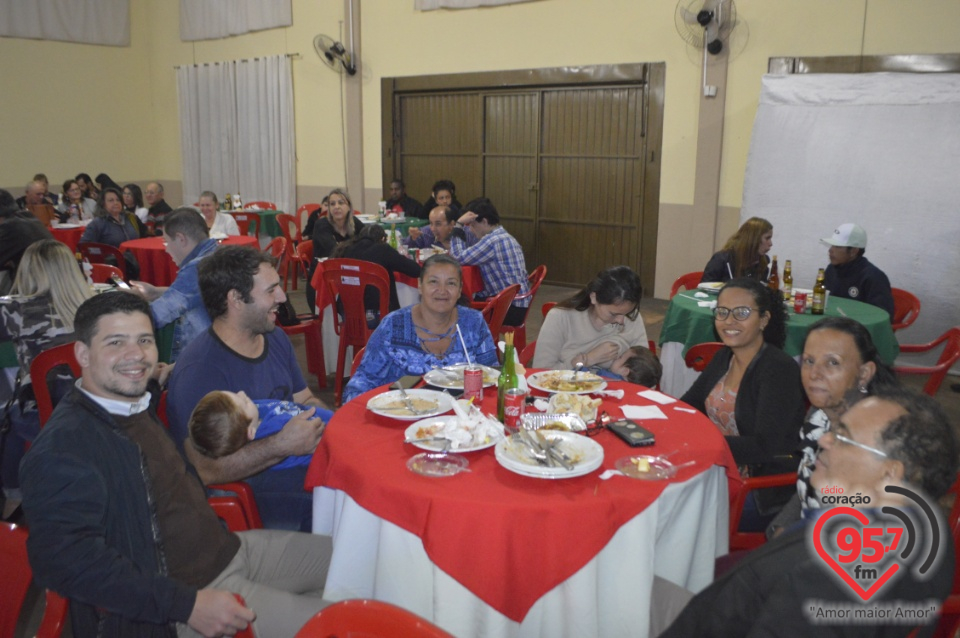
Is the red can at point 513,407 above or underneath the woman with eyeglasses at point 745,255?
underneath

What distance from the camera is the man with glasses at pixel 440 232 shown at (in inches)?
252

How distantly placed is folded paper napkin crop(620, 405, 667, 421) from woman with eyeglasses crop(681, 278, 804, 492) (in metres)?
0.31

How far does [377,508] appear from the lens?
1946 millimetres

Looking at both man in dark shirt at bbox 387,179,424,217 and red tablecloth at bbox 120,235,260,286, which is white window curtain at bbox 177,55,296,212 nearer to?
man in dark shirt at bbox 387,179,424,217

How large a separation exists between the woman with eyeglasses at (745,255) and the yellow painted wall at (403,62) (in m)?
2.61

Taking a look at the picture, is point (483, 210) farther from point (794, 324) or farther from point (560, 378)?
point (560, 378)

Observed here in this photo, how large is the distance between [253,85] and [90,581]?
1079cm

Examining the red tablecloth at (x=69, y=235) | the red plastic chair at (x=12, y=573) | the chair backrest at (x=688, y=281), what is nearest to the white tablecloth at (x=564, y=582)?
the red plastic chair at (x=12, y=573)

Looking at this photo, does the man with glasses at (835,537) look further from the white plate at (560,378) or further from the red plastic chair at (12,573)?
the red plastic chair at (12,573)

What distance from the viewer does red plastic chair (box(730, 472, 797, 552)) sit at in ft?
7.70

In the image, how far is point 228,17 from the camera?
1129 cm

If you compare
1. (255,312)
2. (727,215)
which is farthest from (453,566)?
(727,215)

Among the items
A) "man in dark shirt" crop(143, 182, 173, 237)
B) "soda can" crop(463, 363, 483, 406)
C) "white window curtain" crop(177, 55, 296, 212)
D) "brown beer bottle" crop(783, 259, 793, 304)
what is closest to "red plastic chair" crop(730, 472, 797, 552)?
"soda can" crop(463, 363, 483, 406)

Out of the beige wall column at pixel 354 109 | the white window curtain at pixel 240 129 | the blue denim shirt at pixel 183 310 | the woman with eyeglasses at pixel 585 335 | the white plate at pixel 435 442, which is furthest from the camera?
the white window curtain at pixel 240 129
